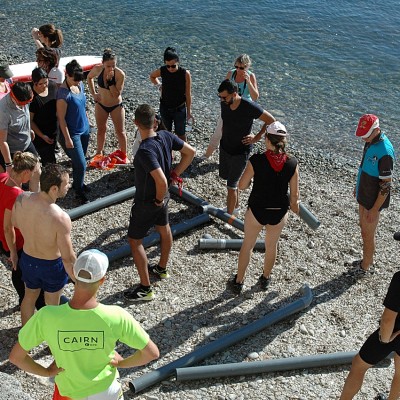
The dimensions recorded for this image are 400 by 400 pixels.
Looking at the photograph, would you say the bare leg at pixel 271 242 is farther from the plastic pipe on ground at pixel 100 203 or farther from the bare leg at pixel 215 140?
the bare leg at pixel 215 140

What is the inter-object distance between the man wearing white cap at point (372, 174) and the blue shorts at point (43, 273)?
12.2ft

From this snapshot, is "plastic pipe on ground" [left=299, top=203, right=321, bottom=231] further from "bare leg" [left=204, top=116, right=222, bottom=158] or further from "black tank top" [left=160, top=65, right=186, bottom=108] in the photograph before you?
"black tank top" [left=160, top=65, right=186, bottom=108]

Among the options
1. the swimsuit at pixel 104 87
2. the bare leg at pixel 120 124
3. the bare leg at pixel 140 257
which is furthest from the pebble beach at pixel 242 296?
the swimsuit at pixel 104 87

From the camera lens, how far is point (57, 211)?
18.1 feet

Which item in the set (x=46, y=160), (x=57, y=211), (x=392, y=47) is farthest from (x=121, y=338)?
(x=392, y=47)

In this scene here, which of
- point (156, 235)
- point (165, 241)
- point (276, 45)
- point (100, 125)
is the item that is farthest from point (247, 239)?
point (276, 45)

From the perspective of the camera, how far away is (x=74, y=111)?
859 cm

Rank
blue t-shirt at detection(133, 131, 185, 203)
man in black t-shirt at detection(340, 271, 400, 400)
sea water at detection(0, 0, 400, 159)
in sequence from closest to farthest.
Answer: man in black t-shirt at detection(340, 271, 400, 400) → blue t-shirt at detection(133, 131, 185, 203) → sea water at detection(0, 0, 400, 159)

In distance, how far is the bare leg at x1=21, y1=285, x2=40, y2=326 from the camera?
241 inches

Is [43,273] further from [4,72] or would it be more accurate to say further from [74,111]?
[4,72]

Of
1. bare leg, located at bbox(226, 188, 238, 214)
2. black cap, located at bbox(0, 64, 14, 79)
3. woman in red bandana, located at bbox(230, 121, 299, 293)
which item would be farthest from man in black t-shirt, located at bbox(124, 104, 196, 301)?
black cap, located at bbox(0, 64, 14, 79)

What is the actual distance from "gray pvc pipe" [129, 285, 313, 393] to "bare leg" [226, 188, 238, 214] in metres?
1.85

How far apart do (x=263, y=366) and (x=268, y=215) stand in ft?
5.34

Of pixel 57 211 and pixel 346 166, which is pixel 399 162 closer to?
pixel 346 166
